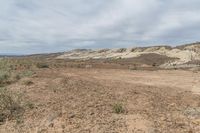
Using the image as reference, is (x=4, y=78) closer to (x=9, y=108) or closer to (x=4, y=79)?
(x=4, y=79)

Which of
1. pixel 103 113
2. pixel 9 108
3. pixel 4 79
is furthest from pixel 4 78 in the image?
pixel 103 113

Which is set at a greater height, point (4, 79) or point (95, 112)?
point (4, 79)

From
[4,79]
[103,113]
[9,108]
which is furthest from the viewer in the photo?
[4,79]

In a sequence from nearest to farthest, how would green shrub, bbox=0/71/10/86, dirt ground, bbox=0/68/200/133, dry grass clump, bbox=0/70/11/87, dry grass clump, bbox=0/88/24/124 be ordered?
dirt ground, bbox=0/68/200/133 < dry grass clump, bbox=0/88/24/124 < dry grass clump, bbox=0/70/11/87 < green shrub, bbox=0/71/10/86

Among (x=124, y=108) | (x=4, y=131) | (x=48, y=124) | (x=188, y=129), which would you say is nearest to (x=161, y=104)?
(x=124, y=108)

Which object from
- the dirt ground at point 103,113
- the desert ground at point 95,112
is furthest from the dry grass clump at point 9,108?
the dirt ground at point 103,113

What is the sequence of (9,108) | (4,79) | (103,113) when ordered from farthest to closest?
(4,79) → (9,108) → (103,113)

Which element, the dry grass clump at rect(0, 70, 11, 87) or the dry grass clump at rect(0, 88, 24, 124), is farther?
the dry grass clump at rect(0, 70, 11, 87)

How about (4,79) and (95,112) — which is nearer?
(95,112)

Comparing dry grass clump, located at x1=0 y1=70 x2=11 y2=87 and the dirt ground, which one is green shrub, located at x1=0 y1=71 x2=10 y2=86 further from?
the dirt ground

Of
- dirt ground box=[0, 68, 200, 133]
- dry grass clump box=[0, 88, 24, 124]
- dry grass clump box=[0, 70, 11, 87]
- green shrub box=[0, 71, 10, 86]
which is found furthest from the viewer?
green shrub box=[0, 71, 10, 86]

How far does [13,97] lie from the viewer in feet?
39.4

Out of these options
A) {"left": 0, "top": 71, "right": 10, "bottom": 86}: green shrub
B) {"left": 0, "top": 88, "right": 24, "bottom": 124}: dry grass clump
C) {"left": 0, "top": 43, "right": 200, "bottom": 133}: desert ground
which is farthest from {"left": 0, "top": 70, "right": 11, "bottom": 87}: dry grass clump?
{"left": 0, "top": 88, "right": 24, "bottom": 124}: dry grass clump

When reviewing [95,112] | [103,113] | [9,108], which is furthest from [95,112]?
[9,108]
